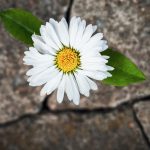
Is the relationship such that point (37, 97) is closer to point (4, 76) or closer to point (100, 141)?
point (4, 76)

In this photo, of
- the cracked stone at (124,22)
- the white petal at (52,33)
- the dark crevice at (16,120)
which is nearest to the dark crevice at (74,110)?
the dark crevice at (16,120)

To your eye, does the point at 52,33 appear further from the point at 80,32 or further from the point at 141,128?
the point at 141,128

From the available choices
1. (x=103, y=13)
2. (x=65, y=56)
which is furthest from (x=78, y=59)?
(x=103, y=13)

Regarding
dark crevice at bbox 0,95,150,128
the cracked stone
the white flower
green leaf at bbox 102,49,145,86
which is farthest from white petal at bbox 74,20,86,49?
dark crevice at bbox 0,95,150,128

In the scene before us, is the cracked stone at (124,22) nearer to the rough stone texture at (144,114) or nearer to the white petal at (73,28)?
the rough stone texture at (144,114)

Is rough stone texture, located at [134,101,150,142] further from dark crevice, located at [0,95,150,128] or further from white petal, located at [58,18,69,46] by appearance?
white petal, located at [58,18,69,46]

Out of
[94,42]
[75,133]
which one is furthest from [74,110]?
[94,42]

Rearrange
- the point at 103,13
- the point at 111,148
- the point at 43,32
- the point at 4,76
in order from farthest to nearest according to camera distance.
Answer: the point at 111,148, the point at 4,76, the point at 103,13, the point at 43,32
